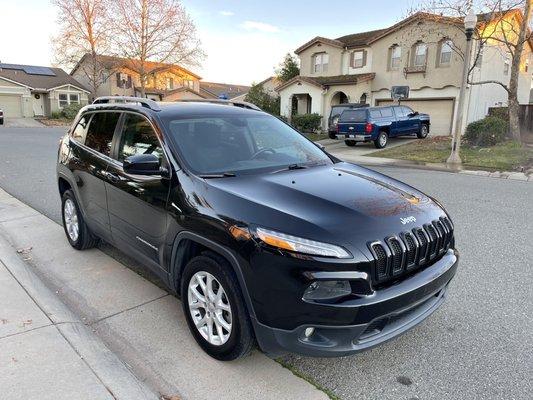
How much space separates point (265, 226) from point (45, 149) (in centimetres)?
1636

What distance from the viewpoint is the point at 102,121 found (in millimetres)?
4465

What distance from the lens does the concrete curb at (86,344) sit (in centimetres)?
264

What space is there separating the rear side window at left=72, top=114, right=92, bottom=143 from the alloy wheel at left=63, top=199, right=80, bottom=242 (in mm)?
762

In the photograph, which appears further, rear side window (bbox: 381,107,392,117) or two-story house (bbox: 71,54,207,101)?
two-story house (bbox: 71,54,207,101)

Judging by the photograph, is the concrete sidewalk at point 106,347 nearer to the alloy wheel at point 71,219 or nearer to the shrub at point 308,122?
the alloy wheel at point 71,219

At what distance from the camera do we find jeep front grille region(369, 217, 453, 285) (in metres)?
2.51

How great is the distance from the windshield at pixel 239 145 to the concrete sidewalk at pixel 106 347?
1.35 m

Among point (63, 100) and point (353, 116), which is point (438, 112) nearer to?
point (353, 116)

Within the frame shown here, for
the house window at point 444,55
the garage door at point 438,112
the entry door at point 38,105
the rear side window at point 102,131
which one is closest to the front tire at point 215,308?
the rear side window at point 102,131

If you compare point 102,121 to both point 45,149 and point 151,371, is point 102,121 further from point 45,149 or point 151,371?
point 45,149

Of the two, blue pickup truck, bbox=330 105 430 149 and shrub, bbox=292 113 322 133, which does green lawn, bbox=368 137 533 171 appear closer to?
blue pickup truck, bbox=330 105 430 149

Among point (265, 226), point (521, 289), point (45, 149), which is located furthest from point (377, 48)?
point (265, 226)

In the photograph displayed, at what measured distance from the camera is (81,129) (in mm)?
4949

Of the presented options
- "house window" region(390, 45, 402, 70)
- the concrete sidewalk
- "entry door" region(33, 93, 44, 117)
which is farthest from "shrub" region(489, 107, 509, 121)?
"entry door" region(33, 93, 44, 117)
